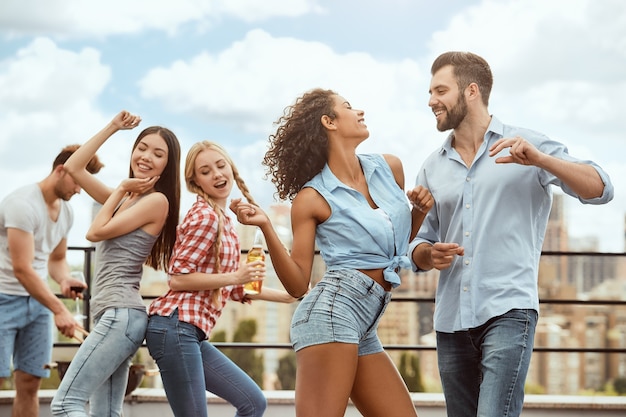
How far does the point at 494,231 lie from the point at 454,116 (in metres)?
0.38

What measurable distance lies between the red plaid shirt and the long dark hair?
0.13 meters

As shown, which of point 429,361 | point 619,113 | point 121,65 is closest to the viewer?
point 429,361

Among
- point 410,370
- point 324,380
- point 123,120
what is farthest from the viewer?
point 410,370

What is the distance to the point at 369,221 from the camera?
236 cm

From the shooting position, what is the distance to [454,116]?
257 centimetres

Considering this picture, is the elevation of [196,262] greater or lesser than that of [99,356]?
greater

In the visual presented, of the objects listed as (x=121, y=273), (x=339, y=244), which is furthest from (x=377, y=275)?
(x=121, y=273)

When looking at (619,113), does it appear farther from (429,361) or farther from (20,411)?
(20,411)

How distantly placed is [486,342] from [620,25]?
127313 mm

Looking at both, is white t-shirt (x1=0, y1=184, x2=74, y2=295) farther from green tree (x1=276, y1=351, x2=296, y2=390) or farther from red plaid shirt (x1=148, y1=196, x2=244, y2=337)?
green tree (x1=276, y1=351, x2=296, y2=390)

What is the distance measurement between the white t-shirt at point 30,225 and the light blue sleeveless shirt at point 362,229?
1.99 metres

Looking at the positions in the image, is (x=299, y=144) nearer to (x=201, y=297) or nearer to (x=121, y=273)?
(x=201, y=297)

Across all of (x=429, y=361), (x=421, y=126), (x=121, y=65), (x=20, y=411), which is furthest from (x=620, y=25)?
(x=20, y=411)

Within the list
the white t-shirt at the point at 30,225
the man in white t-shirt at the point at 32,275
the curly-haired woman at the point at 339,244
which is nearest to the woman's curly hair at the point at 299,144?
the curly-haired woman at the point at 339,244
